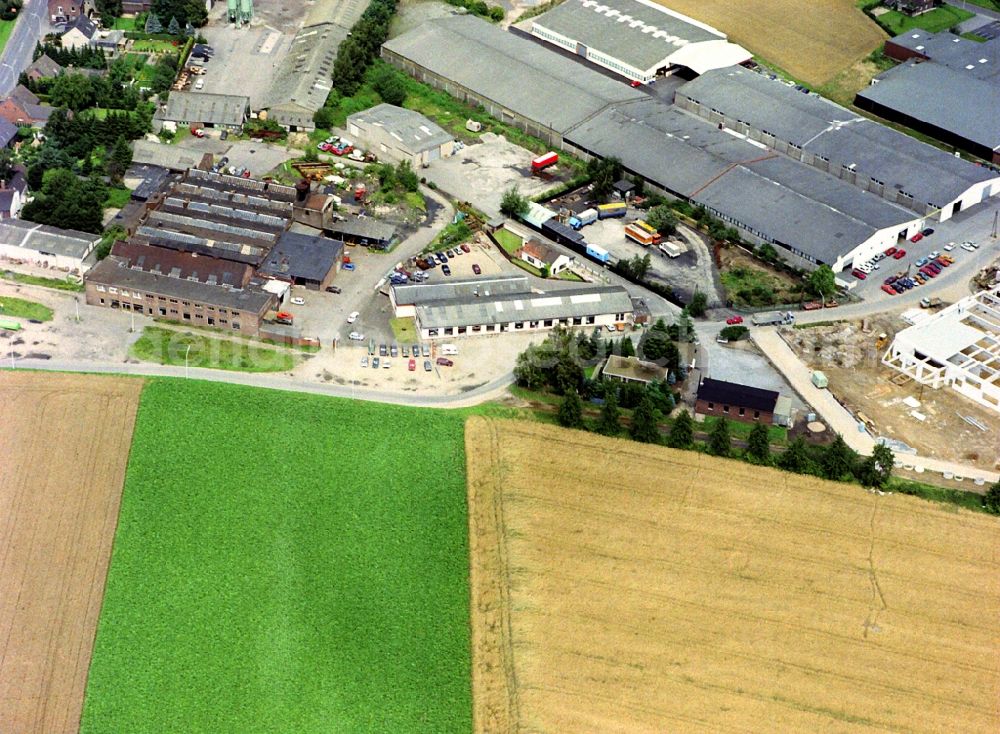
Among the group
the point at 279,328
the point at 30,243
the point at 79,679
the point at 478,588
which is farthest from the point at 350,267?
the point at 79,679

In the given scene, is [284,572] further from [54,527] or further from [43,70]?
[43,70]

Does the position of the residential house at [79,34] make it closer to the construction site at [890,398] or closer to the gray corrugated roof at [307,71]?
the gray corrugated roof at [307,71]

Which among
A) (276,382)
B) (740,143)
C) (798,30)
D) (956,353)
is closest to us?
(276,382)

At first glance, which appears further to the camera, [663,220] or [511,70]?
[511,70]

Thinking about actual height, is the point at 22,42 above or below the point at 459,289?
below

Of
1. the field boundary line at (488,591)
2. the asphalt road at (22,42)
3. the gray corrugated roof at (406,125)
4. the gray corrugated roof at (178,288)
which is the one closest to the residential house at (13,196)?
the gray corrugated roof at (178,288)

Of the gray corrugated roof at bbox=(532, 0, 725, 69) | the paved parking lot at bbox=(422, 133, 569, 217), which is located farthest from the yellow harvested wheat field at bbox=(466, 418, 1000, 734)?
the gray corrugated roof at bbox=(532, 0, 725, 69)

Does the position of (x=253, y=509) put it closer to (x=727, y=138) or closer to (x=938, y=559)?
(x=938, y=559)

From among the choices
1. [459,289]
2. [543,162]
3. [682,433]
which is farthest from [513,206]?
[682,433]
